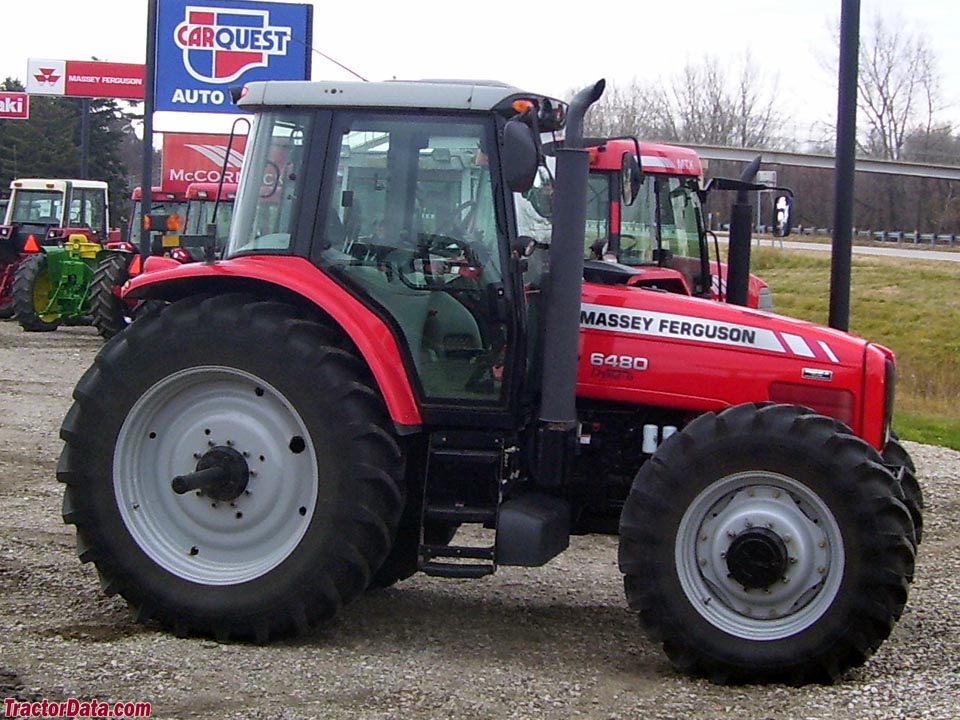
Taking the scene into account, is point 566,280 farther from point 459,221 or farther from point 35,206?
point 35,206

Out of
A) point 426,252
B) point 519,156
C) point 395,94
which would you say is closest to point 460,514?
point 426,252

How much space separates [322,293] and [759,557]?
2.01 meters

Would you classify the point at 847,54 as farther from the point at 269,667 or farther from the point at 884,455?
the point at 269,667

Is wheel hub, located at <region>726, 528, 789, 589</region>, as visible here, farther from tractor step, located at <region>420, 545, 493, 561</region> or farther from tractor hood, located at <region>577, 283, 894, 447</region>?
tractor step, located at <region>420, 545, 493, 561</region>

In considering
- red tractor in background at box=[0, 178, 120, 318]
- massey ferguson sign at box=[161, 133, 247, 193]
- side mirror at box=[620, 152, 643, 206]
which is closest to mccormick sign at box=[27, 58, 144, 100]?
massey ferguson sign at box=[161, 133, 247, 193]

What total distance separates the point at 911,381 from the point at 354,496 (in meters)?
17.1

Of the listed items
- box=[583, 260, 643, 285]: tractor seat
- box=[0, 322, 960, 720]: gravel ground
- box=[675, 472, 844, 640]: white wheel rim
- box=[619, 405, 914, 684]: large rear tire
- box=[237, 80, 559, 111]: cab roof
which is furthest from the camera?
box=[583, 260, 643, 285]: tractor seat

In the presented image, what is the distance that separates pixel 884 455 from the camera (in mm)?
6238

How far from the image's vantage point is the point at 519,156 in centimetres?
513

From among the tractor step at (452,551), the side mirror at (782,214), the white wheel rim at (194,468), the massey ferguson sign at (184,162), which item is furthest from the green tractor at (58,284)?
the tractor step at (452,551)

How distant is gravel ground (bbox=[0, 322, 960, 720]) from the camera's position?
4785 millimetres

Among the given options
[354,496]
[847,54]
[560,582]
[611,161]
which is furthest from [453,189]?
[611,161]

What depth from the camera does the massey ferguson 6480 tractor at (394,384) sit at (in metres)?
5.42

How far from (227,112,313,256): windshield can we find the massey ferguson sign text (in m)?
49.4
